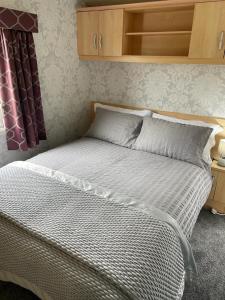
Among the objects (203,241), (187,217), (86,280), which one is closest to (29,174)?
(86,280)

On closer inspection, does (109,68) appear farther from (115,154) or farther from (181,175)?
(181,175)

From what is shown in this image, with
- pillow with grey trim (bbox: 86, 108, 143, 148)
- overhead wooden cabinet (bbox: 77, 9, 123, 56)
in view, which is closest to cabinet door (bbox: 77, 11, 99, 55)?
overhead wooden cabinet (bbox: 77, 9, 123, 56)

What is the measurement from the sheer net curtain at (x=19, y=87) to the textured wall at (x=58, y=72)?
0.61ft

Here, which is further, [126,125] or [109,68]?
[109,68]

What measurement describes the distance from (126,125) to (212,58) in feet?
3.47

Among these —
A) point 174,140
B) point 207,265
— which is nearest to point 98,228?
point 207,265

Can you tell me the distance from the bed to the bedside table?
0.27 meters

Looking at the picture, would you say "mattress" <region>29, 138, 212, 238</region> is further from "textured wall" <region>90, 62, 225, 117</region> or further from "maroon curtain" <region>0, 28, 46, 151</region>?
"textured wall" <region>90, 62, 225, 117</region>

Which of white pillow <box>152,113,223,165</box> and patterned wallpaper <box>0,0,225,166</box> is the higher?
patterned wallpaper <box>0,0,225,166</box>

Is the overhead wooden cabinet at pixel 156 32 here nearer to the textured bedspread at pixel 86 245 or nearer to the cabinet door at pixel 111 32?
the cabinet door at pixel 111 32

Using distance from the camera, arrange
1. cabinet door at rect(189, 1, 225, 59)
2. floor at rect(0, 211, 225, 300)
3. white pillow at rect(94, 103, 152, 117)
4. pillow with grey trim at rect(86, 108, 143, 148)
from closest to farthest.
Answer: floor at rect(0, 211, 225, 300) → cabinet door at rect(189, 1, 225, 59) → pillow with grey trim at rect(86, 108, 143, 148) → white pillow at rect(94, 103, 152, 117)

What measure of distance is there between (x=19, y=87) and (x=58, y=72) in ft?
2.15

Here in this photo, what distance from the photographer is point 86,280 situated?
1117mm

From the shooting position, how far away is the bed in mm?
1146
